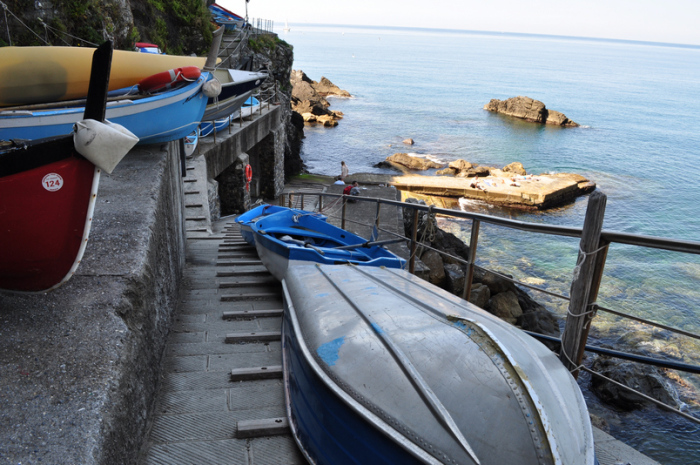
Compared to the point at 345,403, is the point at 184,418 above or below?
below

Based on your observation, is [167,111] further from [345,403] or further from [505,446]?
[505,446]

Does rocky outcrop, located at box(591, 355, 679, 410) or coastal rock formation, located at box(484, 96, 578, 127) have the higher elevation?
coastal rock formation, located at box(484, 96, 578, 127)

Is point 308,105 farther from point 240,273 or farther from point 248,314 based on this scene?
point 248,314

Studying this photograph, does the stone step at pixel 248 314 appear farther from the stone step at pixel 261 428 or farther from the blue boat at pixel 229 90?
the blue boat at pixel 229 90

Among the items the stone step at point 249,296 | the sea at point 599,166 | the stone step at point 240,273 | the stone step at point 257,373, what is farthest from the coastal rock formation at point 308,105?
the stone step at point 257,373

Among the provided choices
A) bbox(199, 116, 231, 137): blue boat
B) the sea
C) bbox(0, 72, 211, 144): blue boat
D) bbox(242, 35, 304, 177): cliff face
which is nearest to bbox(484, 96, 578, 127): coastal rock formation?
the sea

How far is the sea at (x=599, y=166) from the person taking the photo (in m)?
14.8

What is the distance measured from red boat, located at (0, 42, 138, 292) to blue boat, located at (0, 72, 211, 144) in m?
3.12

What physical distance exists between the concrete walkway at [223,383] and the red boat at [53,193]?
1113 mm

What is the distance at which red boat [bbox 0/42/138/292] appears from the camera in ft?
8.89

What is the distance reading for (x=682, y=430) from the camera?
11.1m

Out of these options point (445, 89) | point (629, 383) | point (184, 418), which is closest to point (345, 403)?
point (184, 418)

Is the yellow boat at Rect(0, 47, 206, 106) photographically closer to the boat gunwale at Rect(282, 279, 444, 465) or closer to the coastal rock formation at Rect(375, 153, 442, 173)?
the boat gunwale at Rect(282, 279, 444, 465)

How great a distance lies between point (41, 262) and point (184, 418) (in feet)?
4.12
